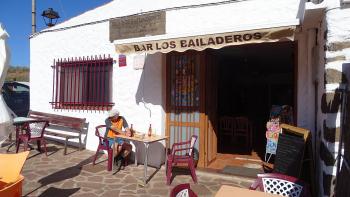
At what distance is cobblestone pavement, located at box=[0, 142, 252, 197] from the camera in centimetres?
586

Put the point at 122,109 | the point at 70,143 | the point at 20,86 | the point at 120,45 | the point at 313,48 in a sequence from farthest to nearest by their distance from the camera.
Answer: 1. the point at 20,86
2. the point at 70,143
3. the point at 122,109
4. the point at 120,45
5. the point at 313,48

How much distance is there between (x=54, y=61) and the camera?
9.98 meters

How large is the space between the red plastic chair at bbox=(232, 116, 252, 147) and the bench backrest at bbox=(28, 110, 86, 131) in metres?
4.80

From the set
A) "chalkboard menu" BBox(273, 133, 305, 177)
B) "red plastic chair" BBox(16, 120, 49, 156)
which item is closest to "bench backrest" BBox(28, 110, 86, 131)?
"red plastic chair" BBox(16, 120, 49, 156)

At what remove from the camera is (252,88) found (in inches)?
642

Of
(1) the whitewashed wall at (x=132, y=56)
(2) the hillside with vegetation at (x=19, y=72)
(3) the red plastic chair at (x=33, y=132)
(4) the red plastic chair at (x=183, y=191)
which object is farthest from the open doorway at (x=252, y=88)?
(2) the hillside with vegetation at (x=19, y=72)

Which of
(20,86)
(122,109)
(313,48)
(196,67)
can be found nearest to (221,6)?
(196,67)

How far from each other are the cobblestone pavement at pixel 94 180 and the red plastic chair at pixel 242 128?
323cm

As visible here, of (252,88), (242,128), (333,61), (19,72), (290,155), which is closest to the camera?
(333,61)

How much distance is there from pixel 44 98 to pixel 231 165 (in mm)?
6611

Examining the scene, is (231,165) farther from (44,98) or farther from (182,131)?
(44,98)

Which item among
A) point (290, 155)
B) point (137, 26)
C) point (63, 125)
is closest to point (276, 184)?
point (290, 155)

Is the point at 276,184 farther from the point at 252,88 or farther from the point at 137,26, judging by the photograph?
the point at 252,88

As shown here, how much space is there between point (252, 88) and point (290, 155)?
11.1 m
